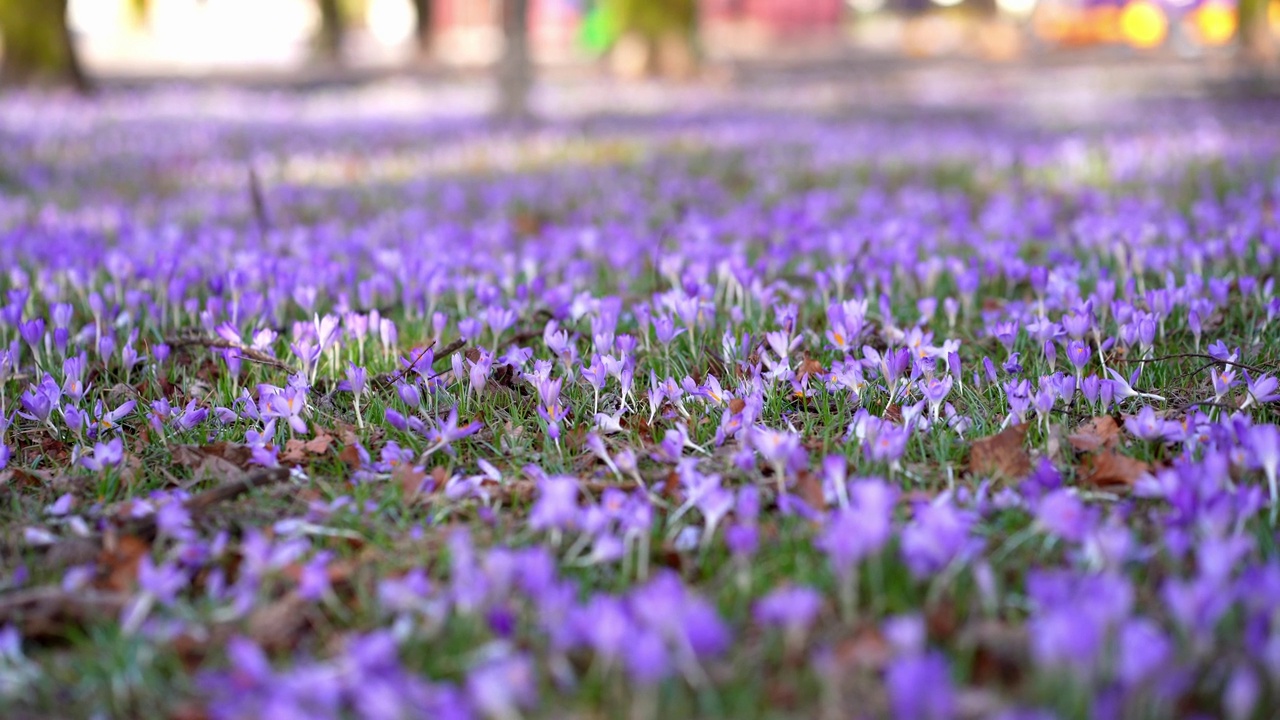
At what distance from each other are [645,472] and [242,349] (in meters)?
1.25

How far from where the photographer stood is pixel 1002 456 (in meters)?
2.25

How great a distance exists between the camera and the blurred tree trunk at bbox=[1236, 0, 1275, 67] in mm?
16812

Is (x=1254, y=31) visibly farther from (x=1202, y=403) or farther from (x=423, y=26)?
(x=423, y=26)

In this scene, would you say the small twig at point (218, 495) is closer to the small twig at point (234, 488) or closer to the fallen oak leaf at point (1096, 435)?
the small twig at point (234, 488)

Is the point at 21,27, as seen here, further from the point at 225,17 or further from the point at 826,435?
the point at 225,17

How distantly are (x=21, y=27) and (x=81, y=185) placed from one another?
270 inches

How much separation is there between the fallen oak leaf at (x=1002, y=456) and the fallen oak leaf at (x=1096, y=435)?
0.37 feet

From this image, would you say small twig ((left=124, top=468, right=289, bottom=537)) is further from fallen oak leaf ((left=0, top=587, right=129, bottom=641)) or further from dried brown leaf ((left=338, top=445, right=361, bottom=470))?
fallen oak leaf ((left=0, top=587, right=129, bottom=641))

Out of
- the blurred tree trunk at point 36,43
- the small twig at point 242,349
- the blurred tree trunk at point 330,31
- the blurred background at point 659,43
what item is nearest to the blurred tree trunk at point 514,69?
the blurred background at point 659,43

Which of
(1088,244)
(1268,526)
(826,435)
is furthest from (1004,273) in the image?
(1268,526)

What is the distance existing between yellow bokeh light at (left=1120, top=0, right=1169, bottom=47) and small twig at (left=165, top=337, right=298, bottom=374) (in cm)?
3827

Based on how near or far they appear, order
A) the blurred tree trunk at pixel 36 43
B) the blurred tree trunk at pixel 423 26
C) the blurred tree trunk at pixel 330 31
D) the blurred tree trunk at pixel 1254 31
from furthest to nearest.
Answer: the blurred tree trunk at pixel 330 31 → the blurred tree trunk at pixel 423 26 → the blurred tree trunk at pixel 1254 31 → the blurred tree trunk at pixel 36 43

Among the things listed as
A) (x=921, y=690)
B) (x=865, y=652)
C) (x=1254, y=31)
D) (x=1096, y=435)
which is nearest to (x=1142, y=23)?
(x=1254, y=31)

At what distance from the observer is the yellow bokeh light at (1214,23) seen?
3266 cm
